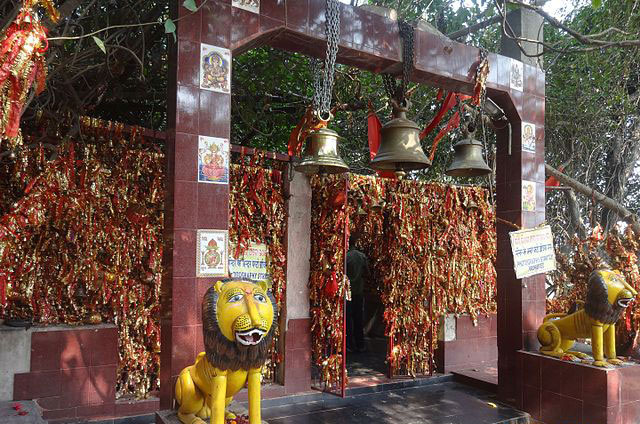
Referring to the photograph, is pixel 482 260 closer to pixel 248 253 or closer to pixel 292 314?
pixel 292 314

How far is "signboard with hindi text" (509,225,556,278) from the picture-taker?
5672 millimetres

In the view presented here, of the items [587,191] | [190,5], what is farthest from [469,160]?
[587,191]

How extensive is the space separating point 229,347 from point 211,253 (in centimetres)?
96

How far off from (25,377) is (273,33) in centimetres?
381

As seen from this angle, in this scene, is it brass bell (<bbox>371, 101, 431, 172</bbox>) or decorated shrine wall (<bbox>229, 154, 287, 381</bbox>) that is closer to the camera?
brass bell (<bbox>371, 101, 431, 172</bbox>)

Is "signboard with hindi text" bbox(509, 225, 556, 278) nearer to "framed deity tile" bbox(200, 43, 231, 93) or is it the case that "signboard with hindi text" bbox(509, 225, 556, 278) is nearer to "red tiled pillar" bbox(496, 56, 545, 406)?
"red tiled pillar" bbox(496, 56, 545, 406)

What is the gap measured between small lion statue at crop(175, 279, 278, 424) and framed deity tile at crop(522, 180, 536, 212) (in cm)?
394

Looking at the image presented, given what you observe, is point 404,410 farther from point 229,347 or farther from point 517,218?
point 229,347

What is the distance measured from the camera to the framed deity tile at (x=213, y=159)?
3811mm

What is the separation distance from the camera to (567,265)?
7.05 meters

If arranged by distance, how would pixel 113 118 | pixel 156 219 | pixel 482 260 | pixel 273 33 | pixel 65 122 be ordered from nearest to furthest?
pixel 273 33, pixel 65 122, pixel 156 219, pixel 113 118, pixel 482 260

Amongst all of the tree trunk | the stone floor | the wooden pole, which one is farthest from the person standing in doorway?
the tree trunk

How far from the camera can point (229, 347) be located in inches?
120

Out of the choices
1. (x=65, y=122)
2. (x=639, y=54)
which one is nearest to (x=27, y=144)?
(x=65, y=122)
